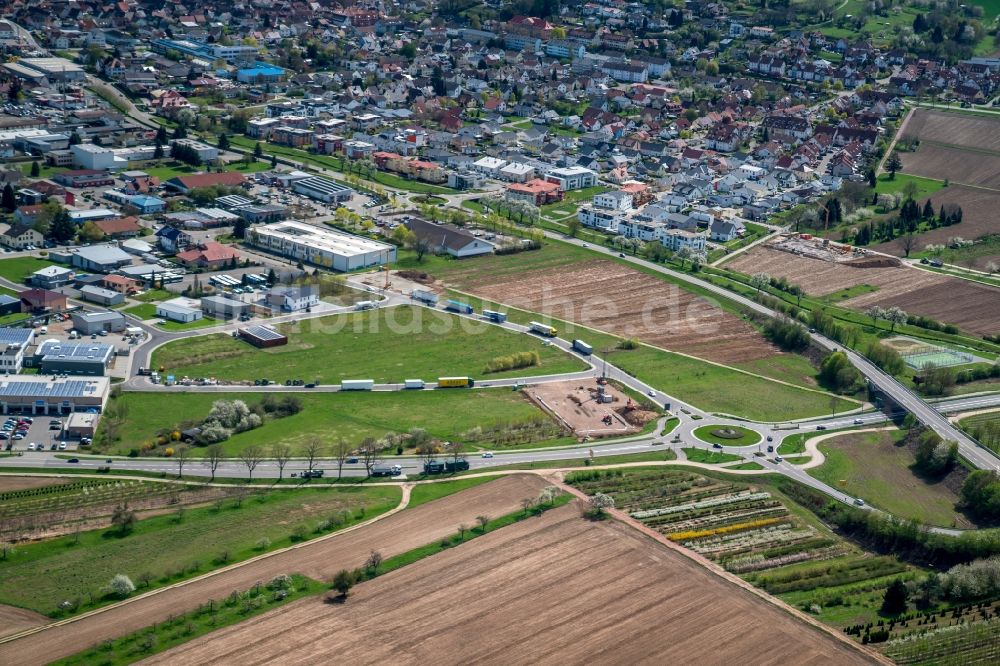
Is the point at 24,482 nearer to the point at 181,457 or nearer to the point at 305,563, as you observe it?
the point at 181,457

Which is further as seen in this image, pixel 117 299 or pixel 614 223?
pixel 614 223

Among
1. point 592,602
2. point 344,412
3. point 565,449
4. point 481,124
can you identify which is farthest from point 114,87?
point 592,602

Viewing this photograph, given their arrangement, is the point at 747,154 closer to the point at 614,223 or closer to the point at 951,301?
the point at 614,223

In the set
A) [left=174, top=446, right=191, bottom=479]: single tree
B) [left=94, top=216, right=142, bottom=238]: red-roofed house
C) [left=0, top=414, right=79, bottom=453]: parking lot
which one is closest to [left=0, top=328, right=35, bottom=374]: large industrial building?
[left=0, top=414, right=79, bottom=453]: parking lot

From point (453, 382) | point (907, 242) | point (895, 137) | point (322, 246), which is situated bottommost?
point (453, 382)

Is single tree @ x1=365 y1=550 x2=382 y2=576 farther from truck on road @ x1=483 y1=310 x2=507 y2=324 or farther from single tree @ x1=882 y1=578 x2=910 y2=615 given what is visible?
truck on road @ x1=483 y1=310 x2=507 y2=324

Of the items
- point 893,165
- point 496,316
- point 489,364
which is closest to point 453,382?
point 489,364

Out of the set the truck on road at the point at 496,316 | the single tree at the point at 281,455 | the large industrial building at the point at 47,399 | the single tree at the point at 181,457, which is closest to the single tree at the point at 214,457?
the single tree at the point at 181,457
